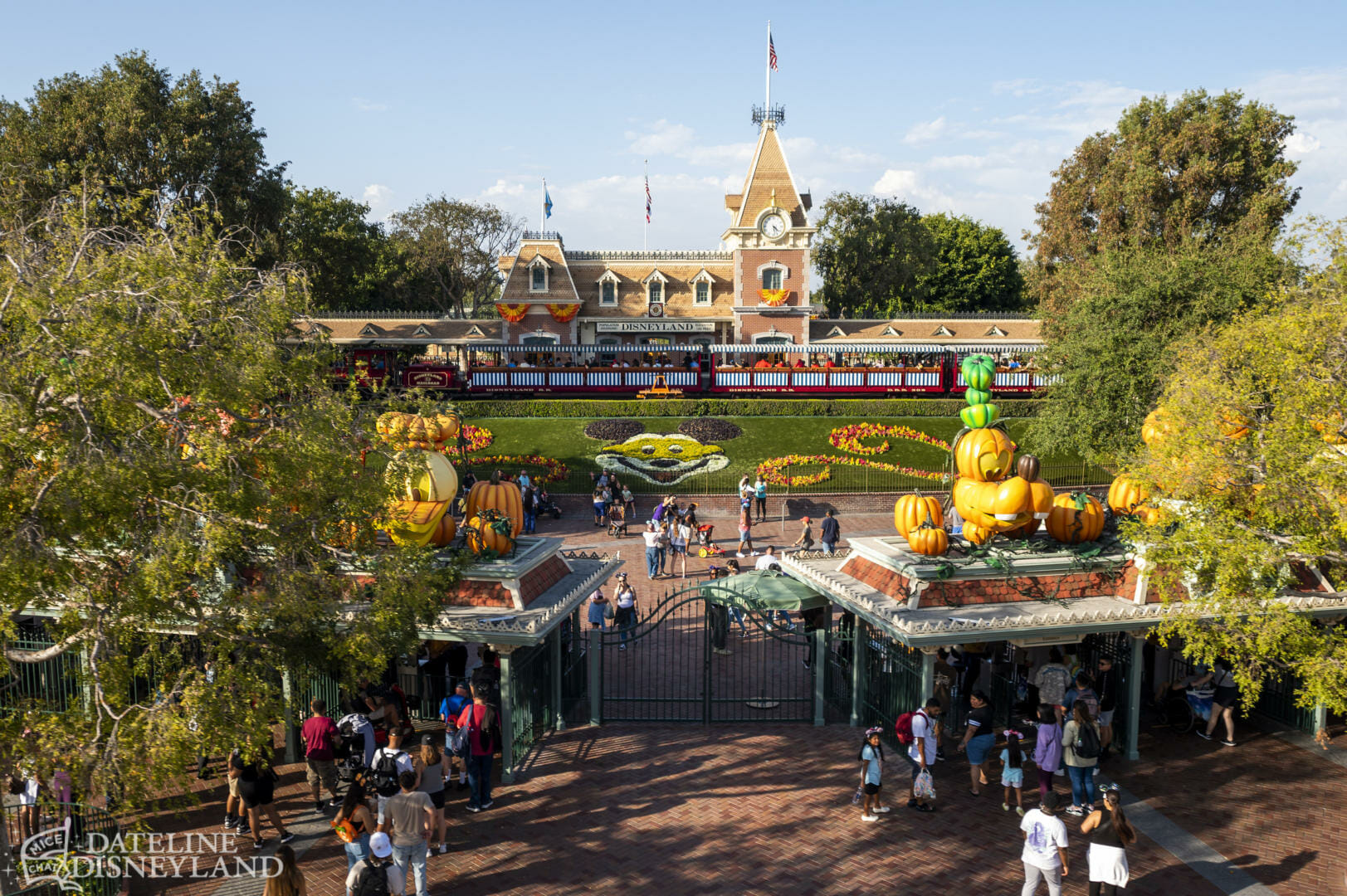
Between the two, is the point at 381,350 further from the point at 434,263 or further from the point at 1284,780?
the point at 1284,780

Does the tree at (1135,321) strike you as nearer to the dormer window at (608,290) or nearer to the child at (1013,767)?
the child at (1013,767)

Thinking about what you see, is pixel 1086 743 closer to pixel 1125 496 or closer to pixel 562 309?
pixel 1125 496

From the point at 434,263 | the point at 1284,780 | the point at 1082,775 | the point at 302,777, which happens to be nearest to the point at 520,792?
the point at 302,777

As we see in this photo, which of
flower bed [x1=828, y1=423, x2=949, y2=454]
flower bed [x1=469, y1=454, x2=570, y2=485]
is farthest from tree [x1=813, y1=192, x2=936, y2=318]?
flower bed [x1=469, y1=454, x2=570, y2=485]

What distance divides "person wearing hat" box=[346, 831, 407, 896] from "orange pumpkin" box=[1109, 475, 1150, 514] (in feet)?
39.3

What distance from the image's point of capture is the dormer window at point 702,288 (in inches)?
1954

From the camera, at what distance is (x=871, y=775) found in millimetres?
11086

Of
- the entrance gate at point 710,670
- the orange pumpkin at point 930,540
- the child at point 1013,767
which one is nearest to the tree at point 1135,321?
the entrance gate at point 710,670

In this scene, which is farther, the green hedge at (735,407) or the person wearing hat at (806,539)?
the green hedge at (735,407)

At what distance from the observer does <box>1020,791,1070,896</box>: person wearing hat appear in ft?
29.2

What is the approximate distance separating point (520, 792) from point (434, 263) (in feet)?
168

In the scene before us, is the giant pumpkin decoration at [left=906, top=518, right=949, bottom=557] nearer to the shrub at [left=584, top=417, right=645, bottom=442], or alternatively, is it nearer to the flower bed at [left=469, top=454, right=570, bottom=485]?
the flower bed at [left=469, top=454, right=570, bottom=485]

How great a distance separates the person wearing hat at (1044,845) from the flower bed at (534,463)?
74.6 ft

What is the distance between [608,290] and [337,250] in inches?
565
